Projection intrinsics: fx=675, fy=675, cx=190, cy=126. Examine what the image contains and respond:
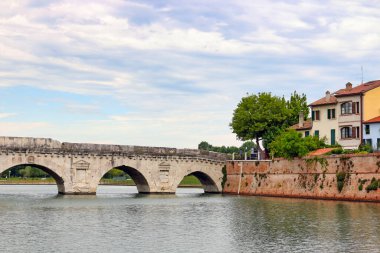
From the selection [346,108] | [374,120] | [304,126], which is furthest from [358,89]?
Result: [304,126]

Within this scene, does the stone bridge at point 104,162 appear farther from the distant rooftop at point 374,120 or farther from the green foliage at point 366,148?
the green foliage at point 366,148

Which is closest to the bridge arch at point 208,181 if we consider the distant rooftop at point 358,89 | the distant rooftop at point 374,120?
the distant rooftop at point 358,89

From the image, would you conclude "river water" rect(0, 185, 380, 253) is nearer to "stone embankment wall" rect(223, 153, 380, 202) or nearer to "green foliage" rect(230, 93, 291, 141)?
"stone embankment wall" rect(223, 153, 380, 202)

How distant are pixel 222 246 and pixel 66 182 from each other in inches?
1933

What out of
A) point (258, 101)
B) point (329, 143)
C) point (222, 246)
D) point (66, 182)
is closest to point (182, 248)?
point (222, 246)

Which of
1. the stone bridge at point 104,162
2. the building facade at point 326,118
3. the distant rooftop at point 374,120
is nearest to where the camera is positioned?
the stone bridge at point 104,162

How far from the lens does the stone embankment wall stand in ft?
244

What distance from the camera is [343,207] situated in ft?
216

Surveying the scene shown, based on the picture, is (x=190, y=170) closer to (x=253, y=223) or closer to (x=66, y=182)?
(x=66, y=182)

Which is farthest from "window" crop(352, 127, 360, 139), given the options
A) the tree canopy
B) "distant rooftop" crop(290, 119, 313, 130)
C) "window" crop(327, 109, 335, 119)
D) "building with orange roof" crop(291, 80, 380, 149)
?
the tree canopy

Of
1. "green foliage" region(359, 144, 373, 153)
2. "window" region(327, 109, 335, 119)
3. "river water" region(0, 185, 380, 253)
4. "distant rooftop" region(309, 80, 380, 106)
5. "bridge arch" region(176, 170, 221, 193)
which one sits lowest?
"river water" region(0, 185, 380, 253)

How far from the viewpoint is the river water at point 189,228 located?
131 ft

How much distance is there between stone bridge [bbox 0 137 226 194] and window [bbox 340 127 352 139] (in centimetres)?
1942

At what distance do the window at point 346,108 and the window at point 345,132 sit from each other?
220 centimetres
